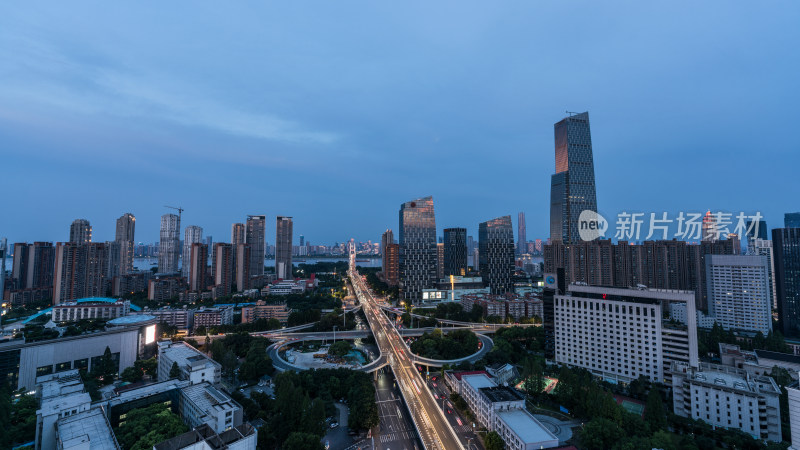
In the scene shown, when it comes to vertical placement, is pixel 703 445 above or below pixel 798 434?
below

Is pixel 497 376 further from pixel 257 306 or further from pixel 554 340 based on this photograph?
pixel 257 306

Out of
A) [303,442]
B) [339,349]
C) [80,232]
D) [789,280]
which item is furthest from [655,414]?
[80,232]

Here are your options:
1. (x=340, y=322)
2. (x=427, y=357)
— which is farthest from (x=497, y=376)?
(x=340, y=322)

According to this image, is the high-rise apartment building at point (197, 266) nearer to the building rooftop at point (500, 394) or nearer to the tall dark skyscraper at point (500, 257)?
the tall dark skyscraper at point (500, 257)

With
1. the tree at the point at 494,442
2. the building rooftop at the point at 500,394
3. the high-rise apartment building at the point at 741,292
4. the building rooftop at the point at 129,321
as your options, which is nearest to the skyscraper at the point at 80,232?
the building rooftop at the point at 129,321

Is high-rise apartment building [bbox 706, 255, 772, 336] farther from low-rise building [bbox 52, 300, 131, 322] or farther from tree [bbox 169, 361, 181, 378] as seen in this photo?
low-rise building [bbox 52, 300, 131, 322]
